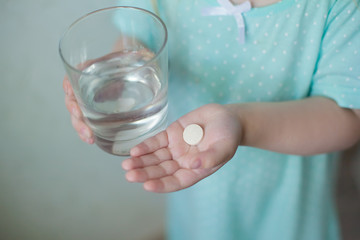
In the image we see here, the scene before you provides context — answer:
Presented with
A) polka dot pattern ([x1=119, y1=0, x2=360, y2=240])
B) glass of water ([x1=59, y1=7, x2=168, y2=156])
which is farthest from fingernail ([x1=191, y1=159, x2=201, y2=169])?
polka dot pattern ([x1=119, y1=0, x2=360, y2=240])

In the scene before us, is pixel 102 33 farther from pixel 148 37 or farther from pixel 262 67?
pixel 262 67

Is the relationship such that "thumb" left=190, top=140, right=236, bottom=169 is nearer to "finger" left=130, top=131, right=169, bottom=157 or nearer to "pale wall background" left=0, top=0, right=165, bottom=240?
"finger" left=130, top=131, right=169, bottom=157

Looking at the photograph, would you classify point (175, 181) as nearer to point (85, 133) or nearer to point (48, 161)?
point (85, 133)

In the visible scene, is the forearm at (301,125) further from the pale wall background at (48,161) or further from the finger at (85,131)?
the pale wall background at (48,161)

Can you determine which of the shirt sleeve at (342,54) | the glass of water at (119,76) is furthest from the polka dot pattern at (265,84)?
the glass of water at (119,76)

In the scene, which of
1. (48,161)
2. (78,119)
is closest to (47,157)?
(48,161)

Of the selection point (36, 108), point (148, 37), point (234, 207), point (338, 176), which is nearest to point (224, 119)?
point (148, 37)
